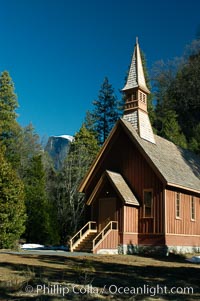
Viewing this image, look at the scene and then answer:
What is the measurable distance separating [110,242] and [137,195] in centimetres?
345

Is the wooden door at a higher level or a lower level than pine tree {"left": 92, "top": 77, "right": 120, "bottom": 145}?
lower

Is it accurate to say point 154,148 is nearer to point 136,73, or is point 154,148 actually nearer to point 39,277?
point 136,73

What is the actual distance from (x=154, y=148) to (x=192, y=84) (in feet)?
106

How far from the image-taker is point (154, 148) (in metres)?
25.9

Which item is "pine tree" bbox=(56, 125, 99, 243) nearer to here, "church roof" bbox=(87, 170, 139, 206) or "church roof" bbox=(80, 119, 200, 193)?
"church roof" bbox=(80, 119, 200, 193)

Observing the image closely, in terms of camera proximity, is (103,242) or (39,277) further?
(103,242)

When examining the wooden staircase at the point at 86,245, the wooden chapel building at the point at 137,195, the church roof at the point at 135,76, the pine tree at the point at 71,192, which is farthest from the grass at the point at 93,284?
the pine tree at the point at 71,192

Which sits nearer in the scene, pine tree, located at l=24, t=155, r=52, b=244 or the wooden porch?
the wooden porch

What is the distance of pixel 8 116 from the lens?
43812mm

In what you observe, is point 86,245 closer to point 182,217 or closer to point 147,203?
point 147,203

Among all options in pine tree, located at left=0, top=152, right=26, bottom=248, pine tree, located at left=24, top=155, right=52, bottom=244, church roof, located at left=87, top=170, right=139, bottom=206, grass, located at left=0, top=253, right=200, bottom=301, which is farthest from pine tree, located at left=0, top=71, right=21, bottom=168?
grass, located at left=0, top=253, right=200, bottom=301

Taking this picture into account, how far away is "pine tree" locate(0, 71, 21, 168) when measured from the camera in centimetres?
4344

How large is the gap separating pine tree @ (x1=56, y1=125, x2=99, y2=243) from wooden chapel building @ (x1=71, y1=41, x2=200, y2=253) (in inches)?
413

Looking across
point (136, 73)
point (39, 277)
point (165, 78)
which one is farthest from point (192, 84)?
point (39, 277)
